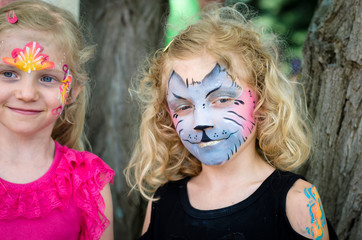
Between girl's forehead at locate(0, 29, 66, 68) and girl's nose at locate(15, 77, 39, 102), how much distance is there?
154 mm

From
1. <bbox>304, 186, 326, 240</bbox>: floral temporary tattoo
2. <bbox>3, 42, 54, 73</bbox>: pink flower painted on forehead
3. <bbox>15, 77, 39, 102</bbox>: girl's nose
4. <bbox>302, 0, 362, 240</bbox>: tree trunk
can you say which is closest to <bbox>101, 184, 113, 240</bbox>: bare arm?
<bbox>15, 77, 39, 102</bbox>: girl's nose

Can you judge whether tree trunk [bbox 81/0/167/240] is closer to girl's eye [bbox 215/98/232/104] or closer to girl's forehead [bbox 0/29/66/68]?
girl's forehead [bbox 0/29/66/68]

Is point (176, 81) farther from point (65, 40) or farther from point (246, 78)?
point (65, 40)

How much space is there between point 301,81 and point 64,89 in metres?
1.63

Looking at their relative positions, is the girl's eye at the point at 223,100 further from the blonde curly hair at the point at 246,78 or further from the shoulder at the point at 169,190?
the shoulder at the point at 169,190

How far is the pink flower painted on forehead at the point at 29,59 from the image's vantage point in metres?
2.34

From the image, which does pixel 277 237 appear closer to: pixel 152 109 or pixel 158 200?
pixel 158 200

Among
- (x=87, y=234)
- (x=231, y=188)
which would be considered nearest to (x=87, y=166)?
(x=87, y=234)

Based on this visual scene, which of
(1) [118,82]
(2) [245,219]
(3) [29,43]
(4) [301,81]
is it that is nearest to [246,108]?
(2) [245,219]

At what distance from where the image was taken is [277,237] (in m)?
2.26

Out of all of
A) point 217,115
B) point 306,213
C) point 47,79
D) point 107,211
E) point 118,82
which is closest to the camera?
point 306,213

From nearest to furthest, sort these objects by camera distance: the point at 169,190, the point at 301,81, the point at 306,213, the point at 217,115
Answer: the point at 306,213 < the point at 217,115 < the point at 169,190 < the point at 301,81

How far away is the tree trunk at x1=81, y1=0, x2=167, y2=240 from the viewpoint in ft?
12.6

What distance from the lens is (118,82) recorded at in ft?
12.7
